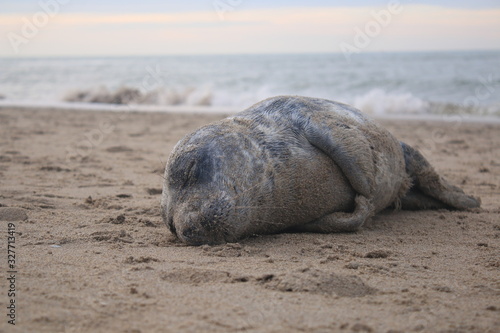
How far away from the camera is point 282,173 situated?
439 cm

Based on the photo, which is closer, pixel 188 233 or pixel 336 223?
pixel 188 233

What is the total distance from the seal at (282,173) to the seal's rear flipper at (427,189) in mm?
188

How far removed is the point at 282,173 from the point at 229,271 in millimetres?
1097

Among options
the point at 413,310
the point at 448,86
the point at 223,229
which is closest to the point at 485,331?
the point at 413,310

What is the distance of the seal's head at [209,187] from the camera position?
401 cm

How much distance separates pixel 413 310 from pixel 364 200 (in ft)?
6.10

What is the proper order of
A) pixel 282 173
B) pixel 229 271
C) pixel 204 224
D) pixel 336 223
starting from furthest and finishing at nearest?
pixel 336 223
pixel 282 173
pixel 204 224
pixel 229 271

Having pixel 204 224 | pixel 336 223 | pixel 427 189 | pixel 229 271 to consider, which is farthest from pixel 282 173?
pixel 427 189

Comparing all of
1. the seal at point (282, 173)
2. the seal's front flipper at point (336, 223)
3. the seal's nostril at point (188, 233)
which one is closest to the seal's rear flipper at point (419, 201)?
the seal at point (282, 173)

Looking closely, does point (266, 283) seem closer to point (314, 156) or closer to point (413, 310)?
point (413, 310)

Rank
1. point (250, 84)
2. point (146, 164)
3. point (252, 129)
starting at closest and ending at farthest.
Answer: point (252, 129), point (146, 164), point (250, 84)

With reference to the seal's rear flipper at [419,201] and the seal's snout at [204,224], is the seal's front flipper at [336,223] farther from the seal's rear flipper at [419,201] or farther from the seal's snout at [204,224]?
the seal's rear flipper at [419,201]

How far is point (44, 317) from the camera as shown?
2766 mm

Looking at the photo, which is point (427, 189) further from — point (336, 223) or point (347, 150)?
point (336, 223)
